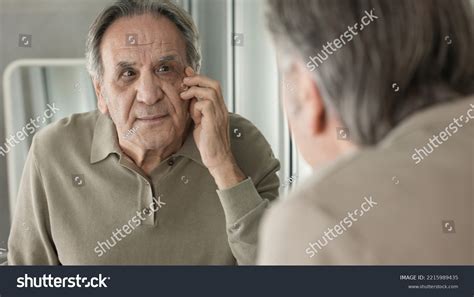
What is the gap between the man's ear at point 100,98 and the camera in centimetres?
149

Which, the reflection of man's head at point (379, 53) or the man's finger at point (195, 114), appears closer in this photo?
the reflection of man's head at point (379, 53)

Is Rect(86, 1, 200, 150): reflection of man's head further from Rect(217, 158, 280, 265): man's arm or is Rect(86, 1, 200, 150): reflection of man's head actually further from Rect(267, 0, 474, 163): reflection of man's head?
Rect(267, 0, 474, 163): reflection of man's head

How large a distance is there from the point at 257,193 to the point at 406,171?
72 centimetres

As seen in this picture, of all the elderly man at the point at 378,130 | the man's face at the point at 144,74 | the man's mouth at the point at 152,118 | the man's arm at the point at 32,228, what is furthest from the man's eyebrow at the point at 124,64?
the elderly man at the point at 378,130

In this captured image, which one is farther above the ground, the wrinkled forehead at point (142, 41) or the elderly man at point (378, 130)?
the wrinkled forehead at point (142, 41)

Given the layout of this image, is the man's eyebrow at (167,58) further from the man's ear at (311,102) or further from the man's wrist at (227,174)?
the man's ear at (311,102)

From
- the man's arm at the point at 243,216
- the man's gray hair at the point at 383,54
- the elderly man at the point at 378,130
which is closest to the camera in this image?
the elderly man at the point at 378,130

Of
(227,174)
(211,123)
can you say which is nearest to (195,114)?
(211,123)

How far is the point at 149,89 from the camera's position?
4.78 ft

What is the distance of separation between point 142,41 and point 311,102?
65 cm

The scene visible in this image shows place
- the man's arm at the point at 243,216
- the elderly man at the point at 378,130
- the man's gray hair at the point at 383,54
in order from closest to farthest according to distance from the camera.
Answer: the elderly man at the point at 378,130 < the man's gray hair at the point at 383,54 < the man's arm at the point at 243,216

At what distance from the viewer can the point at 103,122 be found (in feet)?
4.96

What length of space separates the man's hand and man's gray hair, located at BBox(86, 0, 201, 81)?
0.04 metres
